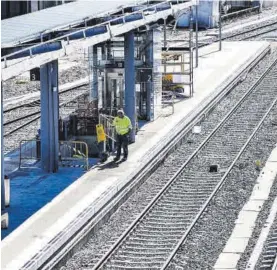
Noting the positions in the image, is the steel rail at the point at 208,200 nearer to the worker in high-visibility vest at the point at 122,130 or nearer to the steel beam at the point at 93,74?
the worker in high-visibility vest at the point at 122,130

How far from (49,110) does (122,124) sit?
5.75 ft

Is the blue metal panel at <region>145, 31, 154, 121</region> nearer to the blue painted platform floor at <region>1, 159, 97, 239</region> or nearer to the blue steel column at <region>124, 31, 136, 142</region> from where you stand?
the blue steel column at <region>124, 31, 136, 142</region>

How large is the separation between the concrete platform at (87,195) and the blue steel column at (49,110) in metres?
1.00

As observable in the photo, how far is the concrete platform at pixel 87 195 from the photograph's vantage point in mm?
14891

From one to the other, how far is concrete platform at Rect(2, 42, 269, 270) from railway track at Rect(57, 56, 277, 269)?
0.80 meters

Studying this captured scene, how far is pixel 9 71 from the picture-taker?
50.1 ft

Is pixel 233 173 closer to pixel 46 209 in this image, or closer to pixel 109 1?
pixel 46 209

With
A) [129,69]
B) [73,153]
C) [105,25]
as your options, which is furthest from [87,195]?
[129,69]

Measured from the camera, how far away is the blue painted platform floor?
1711 centimetres

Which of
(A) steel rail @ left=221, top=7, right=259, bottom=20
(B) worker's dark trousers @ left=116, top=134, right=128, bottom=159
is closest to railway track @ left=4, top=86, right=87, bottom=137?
(B) worker's dark trousers @ left=116, top=134, right=128, bottom=159

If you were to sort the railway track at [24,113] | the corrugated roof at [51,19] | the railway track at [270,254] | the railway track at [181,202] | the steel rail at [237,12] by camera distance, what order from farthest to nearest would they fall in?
the steel rail at [237,12]
the railway track at [24,113]
the corrugated roof at [51,19]
the railway track at [181,202]
the railway track at [270,254]

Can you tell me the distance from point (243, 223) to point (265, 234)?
0.79m

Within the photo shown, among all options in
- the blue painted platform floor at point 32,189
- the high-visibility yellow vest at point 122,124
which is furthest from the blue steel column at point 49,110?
the high-visibility yellow vest at point 122,124

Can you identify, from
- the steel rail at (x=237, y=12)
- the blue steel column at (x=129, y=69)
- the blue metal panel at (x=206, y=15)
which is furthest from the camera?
the steel rail at (x=237, y=12)
